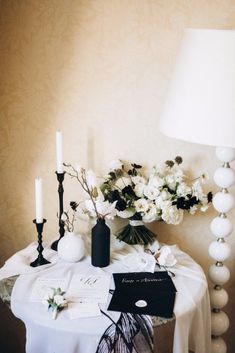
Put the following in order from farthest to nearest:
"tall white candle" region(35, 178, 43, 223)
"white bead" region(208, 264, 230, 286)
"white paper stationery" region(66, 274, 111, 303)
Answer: "white bead" region(208, 264, 230, 286)
"tall white candle" region(35, 178, 43, 223)
"white paper stationery" region(66, 274, 111, 303)

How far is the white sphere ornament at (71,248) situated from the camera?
1.52 meters

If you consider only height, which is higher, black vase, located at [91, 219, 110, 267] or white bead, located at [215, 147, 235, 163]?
white bead, located at [215, 147, 235, 163]

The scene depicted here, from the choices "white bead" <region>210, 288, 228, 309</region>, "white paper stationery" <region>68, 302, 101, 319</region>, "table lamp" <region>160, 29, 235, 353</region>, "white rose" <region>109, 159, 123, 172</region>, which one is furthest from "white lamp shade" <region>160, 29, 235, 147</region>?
"white bead" <region>210, 288, 228, 309</region>

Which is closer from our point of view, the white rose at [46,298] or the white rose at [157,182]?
the white rose at [46,298]

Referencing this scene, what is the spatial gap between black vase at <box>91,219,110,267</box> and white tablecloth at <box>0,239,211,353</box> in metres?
0.04

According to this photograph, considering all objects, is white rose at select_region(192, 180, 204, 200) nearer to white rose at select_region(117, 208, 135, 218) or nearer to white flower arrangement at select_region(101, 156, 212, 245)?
white flower arrangement at select_region(101, 156, 212, 245)

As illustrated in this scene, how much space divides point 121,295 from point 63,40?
3.50ft

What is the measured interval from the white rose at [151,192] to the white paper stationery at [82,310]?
46 cm

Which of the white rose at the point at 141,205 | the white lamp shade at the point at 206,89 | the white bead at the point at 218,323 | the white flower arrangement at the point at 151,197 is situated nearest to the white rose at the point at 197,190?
the white flower arrangement at the point at 151,197

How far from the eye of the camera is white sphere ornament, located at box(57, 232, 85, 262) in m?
1.52

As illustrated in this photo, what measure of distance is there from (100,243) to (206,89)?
67cm

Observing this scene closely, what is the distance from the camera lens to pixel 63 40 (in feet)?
5.55

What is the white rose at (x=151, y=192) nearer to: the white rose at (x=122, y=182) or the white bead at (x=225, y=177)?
the white rose at (x=122, y=182)

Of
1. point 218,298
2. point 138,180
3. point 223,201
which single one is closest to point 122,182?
point 138,180
